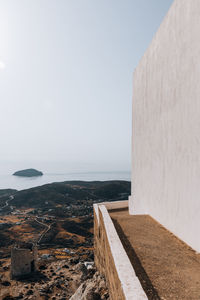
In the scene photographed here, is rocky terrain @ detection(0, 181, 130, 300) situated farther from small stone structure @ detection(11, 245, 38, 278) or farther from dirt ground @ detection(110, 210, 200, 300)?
dirt ground @ detection(110, 210, 200, 300)

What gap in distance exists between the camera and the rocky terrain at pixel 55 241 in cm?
1284

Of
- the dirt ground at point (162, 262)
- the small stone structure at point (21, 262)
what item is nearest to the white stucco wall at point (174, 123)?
the dirt ground at point (162, 262)

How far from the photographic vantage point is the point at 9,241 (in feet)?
86.1

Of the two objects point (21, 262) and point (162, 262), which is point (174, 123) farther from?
point (21, 262)

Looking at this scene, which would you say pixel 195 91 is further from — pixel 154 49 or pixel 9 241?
pixel 9 241

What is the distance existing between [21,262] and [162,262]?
1589 centimetres

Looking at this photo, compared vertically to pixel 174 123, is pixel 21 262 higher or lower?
lower

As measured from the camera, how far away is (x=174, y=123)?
508 centimetres

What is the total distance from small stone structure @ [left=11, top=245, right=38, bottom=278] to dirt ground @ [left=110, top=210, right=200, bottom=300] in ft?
44.7

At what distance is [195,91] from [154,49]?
319 centimetres

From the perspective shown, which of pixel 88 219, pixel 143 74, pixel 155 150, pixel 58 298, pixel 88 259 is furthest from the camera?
pixel 88 219

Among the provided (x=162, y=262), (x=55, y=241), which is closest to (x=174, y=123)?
(x=162, y=262)

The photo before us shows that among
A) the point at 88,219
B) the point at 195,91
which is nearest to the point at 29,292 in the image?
the point at 195,91

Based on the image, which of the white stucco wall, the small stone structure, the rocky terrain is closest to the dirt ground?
the white stucco wall
